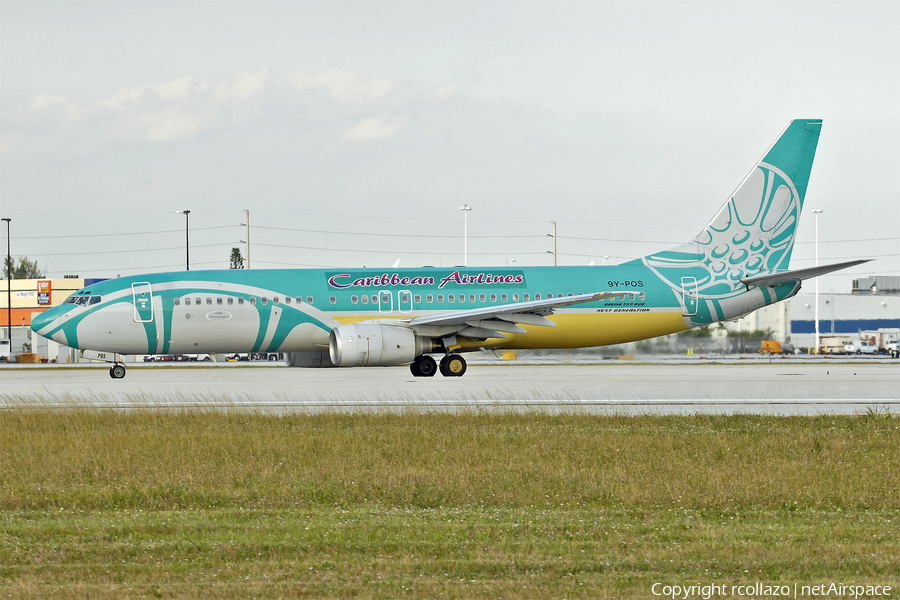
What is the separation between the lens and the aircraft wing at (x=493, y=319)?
31219 mm

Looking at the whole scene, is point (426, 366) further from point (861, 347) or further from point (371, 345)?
point (861, 347)

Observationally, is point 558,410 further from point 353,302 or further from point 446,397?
point 353,302

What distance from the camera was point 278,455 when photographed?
43.9 feet

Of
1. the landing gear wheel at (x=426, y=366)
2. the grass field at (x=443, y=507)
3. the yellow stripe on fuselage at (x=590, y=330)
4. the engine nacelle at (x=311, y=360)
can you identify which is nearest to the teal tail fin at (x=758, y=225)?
the yellow stripe on fuselage at (x=590, y=330)

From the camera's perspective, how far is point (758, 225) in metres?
36.0

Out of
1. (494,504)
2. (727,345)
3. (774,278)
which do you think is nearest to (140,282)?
(774,278)

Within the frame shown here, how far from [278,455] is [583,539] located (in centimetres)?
630

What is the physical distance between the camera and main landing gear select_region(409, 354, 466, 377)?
32750mm

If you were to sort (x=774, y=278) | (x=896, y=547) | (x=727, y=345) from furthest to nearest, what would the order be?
1. (x=727, y=345)
2. (x=774, y=278)
3. (x=896, y=547)

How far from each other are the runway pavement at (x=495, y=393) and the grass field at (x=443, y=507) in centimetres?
362

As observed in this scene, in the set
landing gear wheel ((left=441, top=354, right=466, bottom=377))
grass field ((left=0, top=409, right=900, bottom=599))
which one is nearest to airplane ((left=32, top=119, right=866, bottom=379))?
landing gear wheel ((left=441, top=354, right=466, bottom=377))

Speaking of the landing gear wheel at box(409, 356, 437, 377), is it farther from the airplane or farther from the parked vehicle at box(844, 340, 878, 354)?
the parked vehicle at box(844, 340, 878, 354)

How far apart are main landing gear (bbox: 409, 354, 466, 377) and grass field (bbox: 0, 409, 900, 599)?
15769 millimetres

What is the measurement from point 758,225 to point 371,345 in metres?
16.0
